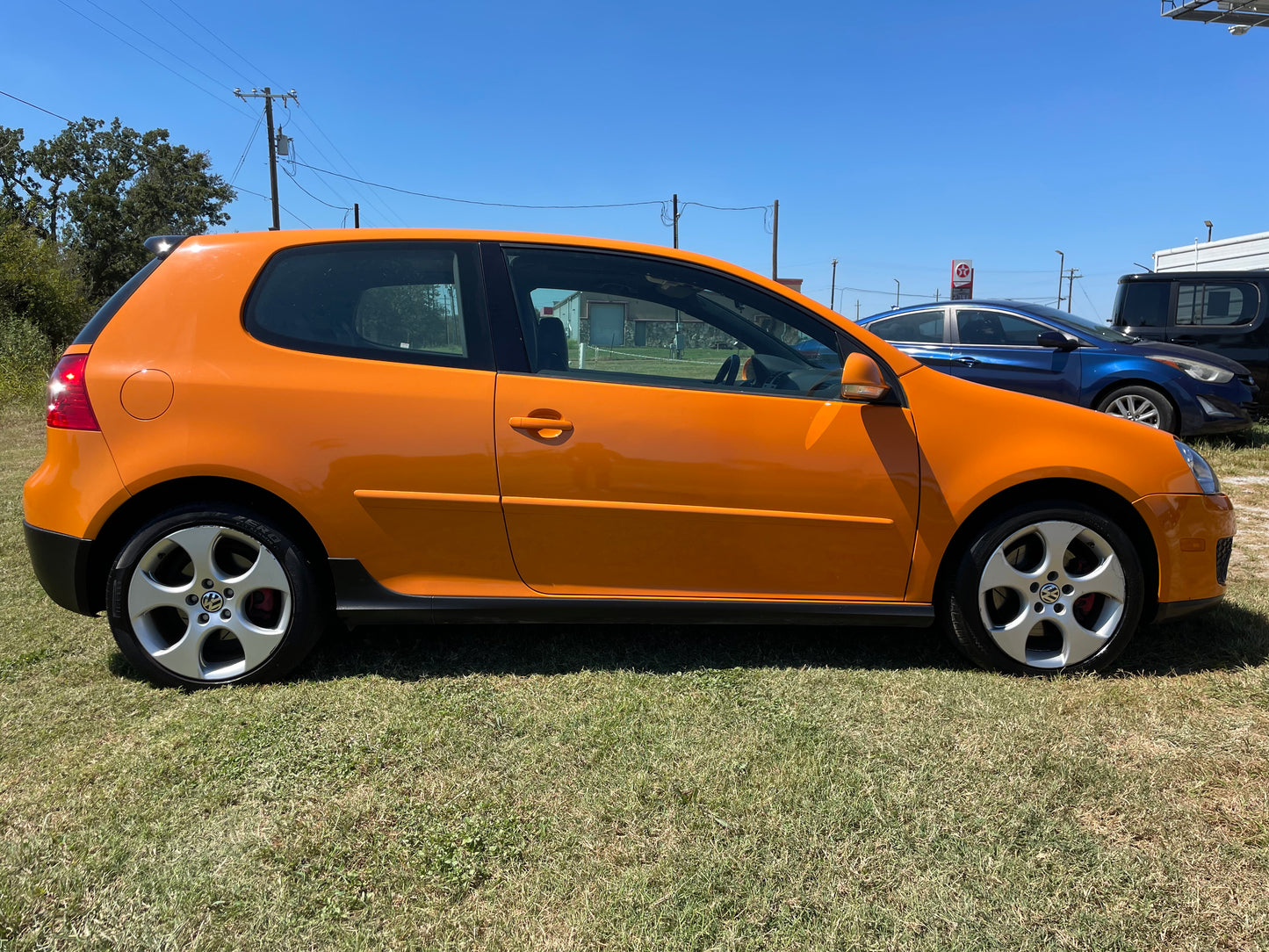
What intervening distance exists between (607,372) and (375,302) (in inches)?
34.9

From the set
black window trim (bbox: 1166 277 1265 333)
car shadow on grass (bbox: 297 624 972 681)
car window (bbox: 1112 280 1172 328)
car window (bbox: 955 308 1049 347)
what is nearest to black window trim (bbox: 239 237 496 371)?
car shadow on grass (bbox: 297 624 972 681)

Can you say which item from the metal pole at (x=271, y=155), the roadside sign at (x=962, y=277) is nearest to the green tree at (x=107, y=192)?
the metal pole at (x=271, y=155)

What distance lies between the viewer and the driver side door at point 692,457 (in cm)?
285

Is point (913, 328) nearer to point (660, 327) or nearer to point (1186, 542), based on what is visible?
point (1186, 542)

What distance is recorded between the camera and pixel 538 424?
2834mm

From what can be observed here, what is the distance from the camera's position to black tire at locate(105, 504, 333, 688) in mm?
2850

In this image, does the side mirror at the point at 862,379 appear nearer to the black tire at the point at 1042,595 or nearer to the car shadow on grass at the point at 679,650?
the black tire at the point at 1042,595

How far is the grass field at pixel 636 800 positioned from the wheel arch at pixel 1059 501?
382mm

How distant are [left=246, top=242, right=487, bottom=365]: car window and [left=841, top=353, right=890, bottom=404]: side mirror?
1288 millimetres

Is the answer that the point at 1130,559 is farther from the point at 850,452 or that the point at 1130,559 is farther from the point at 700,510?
the point at 700,510

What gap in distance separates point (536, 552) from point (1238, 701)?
255cm

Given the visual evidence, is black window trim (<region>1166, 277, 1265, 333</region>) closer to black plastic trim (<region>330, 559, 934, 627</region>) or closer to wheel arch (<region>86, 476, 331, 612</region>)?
black plastic trim (<region>330, 559, 934, 627</region>)

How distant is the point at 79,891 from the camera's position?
74.7 inches

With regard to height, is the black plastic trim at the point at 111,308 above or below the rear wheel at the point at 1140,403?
above
